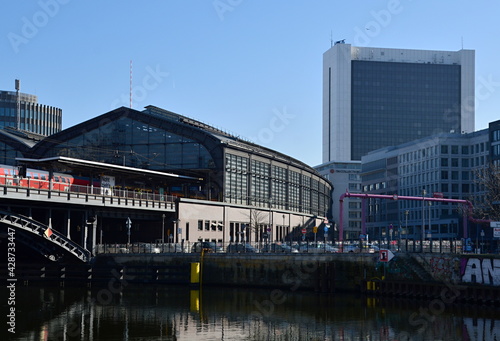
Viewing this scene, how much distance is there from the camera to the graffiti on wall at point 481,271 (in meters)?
65.9

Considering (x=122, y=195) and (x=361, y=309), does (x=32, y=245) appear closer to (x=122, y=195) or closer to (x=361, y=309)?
(x=122, y=195)

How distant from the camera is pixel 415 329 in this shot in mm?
53656

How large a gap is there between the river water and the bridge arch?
23.4ft

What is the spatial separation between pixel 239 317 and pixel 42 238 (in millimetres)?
33829

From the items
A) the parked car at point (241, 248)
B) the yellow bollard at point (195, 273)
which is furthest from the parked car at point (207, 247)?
the yellow bollard at point (195, 273)

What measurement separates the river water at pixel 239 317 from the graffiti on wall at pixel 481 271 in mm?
3287

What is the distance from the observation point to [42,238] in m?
84.1

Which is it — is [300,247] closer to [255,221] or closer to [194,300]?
[194,300]

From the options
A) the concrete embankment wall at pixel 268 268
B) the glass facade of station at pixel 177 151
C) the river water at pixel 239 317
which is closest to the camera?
the river water at pixel 239 317

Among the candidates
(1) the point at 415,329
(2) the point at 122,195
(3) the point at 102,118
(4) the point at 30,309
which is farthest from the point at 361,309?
(3) the point at 102,118

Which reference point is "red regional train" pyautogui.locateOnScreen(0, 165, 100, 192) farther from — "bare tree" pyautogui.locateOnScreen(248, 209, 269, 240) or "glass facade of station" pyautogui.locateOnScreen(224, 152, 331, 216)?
"bare tree" pyautogui.locateOnScreen(248, 209, 269, 240)

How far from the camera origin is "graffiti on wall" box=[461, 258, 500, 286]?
216ft

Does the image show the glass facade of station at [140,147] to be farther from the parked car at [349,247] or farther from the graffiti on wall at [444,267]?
the graffiti on wall at [444,267]

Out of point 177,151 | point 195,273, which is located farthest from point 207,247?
point 177,151
